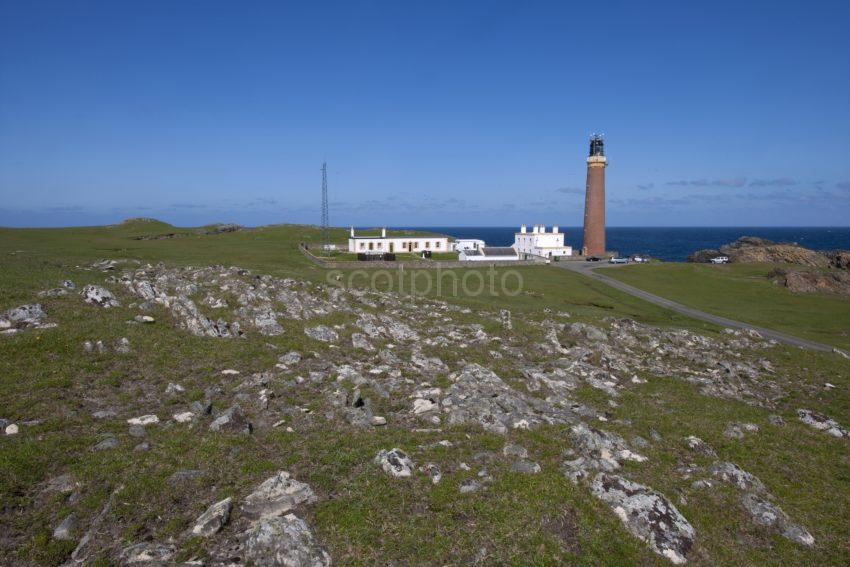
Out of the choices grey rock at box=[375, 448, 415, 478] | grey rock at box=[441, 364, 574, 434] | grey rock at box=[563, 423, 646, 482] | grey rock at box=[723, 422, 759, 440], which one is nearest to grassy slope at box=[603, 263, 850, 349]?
grey rock at box=[723, 422, 759, 440]

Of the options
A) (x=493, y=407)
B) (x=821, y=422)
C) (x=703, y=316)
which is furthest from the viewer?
(x=703, y=316)

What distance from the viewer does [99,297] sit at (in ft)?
75.7

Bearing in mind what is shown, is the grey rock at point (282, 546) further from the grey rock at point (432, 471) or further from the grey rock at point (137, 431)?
the grey rock at point (137, 431)

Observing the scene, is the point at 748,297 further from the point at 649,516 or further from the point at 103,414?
the point at 103,414

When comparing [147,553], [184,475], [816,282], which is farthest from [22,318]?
[816,282]

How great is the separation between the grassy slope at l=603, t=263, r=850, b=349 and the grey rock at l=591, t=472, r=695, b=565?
3927 centimetres

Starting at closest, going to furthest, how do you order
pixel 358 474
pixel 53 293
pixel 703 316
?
pixel 358 474 → pixel 53 293 → pixel 703 316

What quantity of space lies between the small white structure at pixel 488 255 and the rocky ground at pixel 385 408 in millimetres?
50994

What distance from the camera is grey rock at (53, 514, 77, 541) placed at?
29.6ft

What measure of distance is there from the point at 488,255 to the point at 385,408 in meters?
73.4

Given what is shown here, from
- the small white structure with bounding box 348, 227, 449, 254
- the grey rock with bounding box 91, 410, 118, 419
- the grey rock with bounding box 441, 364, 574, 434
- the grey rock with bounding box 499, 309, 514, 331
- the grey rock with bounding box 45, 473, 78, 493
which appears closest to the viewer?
the grey rock with bounding box 45, 473, 78, 493

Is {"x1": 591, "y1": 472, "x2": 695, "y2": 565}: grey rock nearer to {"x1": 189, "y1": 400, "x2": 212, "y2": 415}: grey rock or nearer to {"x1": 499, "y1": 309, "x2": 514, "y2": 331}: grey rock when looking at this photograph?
{"x1": 189, "y1": 400, "x2": 212, "y2": 415}: grey rock

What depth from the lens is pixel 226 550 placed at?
8.81m

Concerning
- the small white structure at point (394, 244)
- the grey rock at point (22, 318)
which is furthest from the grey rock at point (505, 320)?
the small white structure at point (394, 244)
